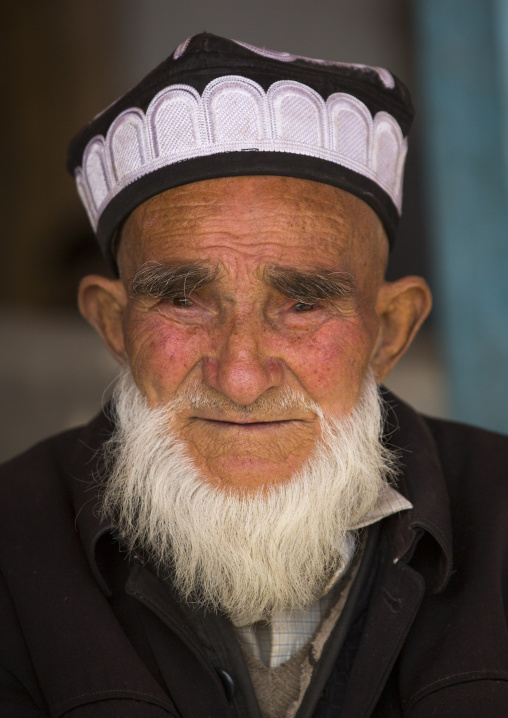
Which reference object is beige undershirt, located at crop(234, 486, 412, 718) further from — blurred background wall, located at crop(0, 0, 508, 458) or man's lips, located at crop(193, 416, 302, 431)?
blurred background wall, located at crop(0, 0, 508, 458)

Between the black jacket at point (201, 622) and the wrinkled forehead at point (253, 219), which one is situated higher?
the wrinkled forehead at point (253, 219)

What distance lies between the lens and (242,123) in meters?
2.27

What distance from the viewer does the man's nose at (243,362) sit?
2.13m

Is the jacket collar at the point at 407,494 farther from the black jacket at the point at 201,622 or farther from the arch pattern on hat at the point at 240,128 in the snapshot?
the arch pattern on hat at the point at 240,128

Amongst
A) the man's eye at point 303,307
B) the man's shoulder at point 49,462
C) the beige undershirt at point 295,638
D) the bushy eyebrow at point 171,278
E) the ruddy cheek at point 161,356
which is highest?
the bushy eyebrow at point 171,278

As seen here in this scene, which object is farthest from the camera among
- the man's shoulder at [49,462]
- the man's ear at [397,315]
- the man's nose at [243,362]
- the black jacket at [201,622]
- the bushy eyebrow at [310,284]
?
the man's ear at [397,315]

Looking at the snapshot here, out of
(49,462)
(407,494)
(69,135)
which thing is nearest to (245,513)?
(407,494)

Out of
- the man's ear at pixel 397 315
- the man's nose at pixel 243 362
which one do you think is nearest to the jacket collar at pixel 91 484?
the man's nose at pixel 243 362

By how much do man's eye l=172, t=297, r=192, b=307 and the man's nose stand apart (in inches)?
5.8

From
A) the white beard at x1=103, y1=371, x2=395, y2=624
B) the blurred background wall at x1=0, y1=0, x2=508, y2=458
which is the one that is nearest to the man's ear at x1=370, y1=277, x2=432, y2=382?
the white beard at x1=103, y1=371, x2=395, y2=624

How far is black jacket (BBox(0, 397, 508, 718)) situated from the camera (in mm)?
2016

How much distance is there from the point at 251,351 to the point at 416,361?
487cm

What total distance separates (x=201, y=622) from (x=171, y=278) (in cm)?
95

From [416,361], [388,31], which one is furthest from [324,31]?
[416,361]
